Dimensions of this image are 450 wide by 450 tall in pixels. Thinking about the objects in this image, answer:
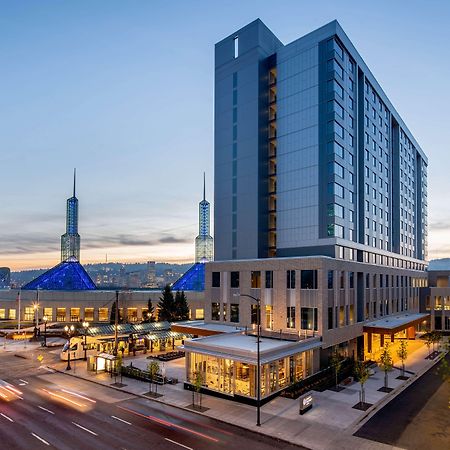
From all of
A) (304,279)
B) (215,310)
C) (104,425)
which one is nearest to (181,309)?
(215,310)

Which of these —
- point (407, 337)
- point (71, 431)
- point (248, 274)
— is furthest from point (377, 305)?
point (71, 431)

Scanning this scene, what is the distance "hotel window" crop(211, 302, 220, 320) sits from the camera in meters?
57.3

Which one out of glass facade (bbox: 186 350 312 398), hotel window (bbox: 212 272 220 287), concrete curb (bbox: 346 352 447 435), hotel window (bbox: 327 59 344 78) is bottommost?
concrete curb (bbox: 346 352 447 435)

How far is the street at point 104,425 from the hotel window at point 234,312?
19.6 meters

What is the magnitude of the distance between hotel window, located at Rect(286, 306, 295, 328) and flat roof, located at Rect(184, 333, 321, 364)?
4125mm

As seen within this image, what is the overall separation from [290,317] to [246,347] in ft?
40.3

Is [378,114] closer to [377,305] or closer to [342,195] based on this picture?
[342,195]

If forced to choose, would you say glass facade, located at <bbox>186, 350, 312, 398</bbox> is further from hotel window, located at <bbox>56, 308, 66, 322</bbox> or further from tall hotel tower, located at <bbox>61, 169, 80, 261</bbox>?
tall hotel tower, located at <bbox>61, 169, 80, 261</bbox>

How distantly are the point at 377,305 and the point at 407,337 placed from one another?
1783cm

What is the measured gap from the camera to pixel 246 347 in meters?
38.7

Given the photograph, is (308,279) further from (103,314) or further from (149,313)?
(103,314)

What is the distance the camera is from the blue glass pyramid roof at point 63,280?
110 m

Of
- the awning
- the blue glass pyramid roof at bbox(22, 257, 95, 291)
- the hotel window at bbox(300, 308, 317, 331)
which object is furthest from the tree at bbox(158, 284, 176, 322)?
the hotel window at bbox(300, 308, 317, 331)

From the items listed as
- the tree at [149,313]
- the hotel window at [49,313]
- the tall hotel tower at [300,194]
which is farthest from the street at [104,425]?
the hotel window at [49,313]
